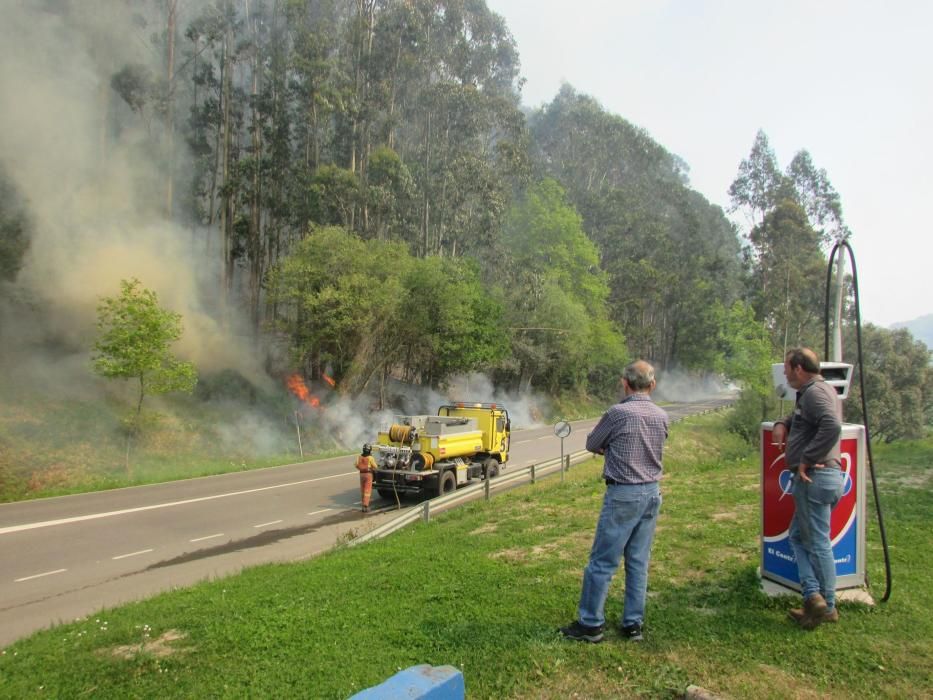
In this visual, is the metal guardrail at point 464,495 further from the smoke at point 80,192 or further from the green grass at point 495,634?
the smoke at point 80,192

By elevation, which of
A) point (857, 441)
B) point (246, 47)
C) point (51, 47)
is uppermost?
point (246, 47)

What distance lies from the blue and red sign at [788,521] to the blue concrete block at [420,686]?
328 cm

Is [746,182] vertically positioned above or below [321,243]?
above

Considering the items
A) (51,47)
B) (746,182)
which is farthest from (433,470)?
(746,182)

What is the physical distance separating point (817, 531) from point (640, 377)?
5.39 feet

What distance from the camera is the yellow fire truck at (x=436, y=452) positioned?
544 inches

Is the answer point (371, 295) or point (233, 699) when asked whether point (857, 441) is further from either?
point (371, 295)

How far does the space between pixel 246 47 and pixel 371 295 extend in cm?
1834

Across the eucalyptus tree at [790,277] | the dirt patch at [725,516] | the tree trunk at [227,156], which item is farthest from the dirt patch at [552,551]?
the eucalyptus tree at [790,277]

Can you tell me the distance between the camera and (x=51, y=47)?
23.5 metres

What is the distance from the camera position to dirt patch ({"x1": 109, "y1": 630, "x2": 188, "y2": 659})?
4.68 metres

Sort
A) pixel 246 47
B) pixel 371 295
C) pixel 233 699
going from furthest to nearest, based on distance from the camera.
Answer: pixel 246 47 → pixel 371 295 → pixel 233 699

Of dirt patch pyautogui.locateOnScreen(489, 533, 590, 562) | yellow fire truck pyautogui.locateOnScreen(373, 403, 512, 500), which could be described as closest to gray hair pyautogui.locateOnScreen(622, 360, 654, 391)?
dirt patch pyautogui.locateOnScreen(489, 533, 590, 562)

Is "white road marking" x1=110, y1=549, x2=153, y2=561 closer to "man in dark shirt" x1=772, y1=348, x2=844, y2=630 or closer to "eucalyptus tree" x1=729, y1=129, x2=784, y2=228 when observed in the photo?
"man in dark shirt" x1=772, y1=348, x2=844, y2=630
